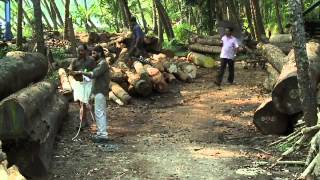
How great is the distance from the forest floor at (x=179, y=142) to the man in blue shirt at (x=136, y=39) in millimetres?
2962

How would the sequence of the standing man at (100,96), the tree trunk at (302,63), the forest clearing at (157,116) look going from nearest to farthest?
the forest clearing at (157,116)
the tree trunk at (302,63)
the standing man at (100,96)

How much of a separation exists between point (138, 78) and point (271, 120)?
5478 millimetres

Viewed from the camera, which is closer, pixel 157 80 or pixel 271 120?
pixel 271 120

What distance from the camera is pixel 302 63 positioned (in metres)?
8.09

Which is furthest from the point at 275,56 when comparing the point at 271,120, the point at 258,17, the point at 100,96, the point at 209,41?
the point at 258,17

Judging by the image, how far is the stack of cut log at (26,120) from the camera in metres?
7.30

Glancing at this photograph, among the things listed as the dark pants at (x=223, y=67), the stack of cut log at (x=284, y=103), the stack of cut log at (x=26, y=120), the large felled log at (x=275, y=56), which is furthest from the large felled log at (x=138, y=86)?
the stack of cut log at (x=284, y=103)

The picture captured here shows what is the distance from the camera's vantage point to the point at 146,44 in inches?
811

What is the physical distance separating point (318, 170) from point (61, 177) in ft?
12.3

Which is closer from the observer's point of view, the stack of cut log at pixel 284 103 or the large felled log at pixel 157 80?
the stack of cut log at pixel 284 103

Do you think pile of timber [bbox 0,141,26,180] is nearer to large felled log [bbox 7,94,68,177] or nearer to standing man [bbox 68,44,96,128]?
large felled log [bbox 7,94,68,177]

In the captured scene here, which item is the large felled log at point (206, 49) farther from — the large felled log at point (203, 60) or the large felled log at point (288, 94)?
the large felled log at point (288, 94)

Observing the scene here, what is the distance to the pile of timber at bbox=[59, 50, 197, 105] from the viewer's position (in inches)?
583

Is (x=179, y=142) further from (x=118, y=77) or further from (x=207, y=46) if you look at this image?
(x=207, y=46)
